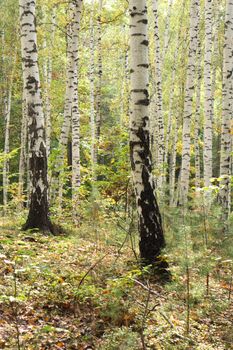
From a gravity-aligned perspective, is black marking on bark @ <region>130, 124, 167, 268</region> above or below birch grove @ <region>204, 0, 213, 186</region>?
below

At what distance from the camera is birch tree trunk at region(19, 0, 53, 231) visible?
24.4 ft

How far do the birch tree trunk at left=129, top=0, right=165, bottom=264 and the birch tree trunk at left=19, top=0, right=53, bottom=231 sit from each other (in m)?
2.60

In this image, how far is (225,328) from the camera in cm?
444

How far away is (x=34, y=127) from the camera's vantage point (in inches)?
297

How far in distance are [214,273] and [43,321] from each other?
134 inches

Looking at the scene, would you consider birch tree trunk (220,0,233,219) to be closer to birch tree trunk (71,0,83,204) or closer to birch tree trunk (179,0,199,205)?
birch tree trunk (179,0,199,205)

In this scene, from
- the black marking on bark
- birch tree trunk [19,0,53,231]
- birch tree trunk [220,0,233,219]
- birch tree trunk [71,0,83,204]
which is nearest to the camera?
the black marking on bark

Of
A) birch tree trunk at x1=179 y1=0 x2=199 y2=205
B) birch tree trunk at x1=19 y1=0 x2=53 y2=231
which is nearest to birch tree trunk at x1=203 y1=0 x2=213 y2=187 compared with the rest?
birch tree trunk at x1=179 y1=0 x2=199 y2=205

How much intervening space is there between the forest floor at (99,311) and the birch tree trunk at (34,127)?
1757mm

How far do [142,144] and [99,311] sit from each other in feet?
7.57

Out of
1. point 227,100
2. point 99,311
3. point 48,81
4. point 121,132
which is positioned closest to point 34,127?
point 121,132

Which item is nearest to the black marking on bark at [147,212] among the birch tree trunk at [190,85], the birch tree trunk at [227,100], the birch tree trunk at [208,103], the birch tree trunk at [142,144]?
the birch tree trunk at [142,144]

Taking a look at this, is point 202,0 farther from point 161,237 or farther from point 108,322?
point 108,322

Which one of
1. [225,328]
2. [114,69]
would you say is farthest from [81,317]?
[114,69]
